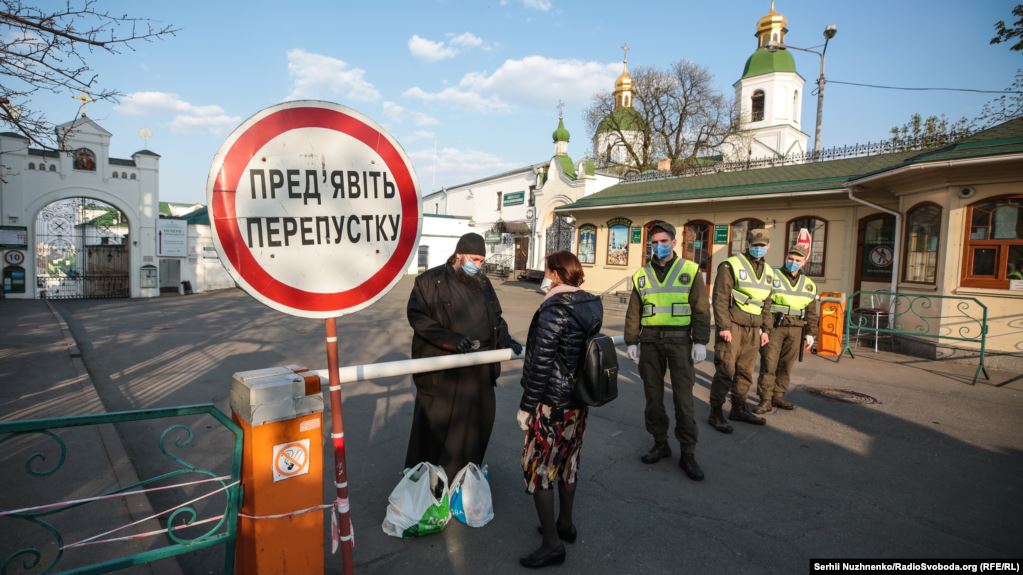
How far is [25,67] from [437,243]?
33.9 meters

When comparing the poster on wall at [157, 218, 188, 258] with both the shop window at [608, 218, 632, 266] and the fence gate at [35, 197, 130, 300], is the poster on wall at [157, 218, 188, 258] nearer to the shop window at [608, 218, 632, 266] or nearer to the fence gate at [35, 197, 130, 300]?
the fence gate at [35, 197, 130, 300]

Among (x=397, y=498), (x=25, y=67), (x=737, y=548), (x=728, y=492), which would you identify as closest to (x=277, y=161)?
(x=397, y=498)

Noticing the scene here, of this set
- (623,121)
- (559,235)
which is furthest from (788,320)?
(623,121)

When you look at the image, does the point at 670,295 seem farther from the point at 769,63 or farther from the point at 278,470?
the point at 769,63

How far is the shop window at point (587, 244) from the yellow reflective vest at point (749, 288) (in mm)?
16264

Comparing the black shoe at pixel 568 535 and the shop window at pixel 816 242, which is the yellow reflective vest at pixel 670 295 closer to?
the black shoe at pixel 568 535

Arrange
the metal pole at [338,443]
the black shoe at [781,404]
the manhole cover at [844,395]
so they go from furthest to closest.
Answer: the manhole cover at [844,395] < the black shoe at [781,404] < the metal pole at [338,443]

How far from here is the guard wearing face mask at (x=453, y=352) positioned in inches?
133

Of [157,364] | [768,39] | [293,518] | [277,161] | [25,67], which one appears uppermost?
[768,39]

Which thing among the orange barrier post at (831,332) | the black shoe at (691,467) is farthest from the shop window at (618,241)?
the black shoe at (691,467)

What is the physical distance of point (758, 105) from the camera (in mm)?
39000

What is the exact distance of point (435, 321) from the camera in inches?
137

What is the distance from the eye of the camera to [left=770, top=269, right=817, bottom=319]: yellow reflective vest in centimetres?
571

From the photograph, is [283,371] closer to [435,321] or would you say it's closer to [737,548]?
[435,321]
